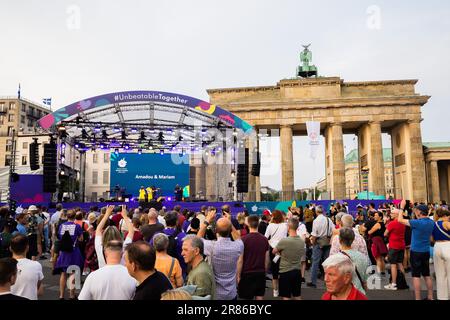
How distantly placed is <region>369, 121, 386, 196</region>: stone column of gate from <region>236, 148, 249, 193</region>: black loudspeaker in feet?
70.9

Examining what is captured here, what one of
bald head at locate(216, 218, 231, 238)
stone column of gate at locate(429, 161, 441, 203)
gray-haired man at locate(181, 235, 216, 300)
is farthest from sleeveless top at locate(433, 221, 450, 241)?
stone column of gate at locate(429, 161, 441, 203)

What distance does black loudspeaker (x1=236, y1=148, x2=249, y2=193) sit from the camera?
21766 millimetres

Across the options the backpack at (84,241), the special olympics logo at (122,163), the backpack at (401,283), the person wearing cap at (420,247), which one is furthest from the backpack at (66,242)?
the special olympics logo at (122,163)

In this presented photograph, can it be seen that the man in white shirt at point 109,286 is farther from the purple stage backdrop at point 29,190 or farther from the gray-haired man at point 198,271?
the purple stage backdrop at point 29,190

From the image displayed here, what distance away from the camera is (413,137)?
38.0 metres

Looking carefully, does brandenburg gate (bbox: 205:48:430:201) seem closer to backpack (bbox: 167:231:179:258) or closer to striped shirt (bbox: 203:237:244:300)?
backpack (bbox: 167:231:179:258)

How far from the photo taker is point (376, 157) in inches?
1507

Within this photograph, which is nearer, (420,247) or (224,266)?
(224,266)

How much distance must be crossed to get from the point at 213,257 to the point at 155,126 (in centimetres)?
2070

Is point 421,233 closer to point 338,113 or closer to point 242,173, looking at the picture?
point 242,173

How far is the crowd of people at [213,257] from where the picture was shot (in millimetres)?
3297

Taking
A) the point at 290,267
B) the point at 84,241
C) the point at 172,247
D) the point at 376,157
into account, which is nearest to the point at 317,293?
the point at 290,267

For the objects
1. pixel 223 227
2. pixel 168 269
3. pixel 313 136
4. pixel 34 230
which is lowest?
pixel 34 230
